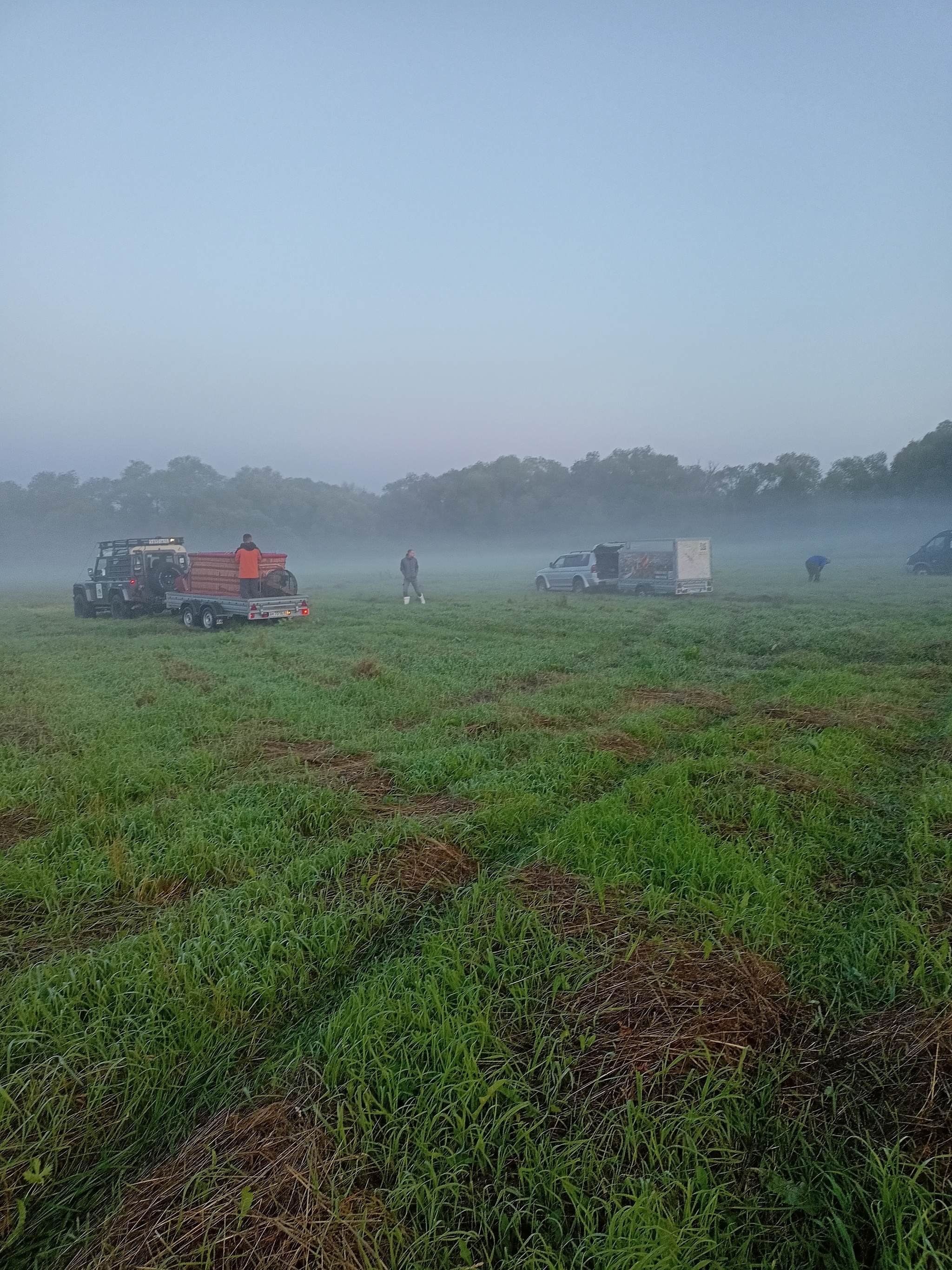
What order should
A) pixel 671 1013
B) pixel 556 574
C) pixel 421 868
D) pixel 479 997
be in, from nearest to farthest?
pixel 671 1013 < pixel 479 997 < pixel 421 868 < pixel 556 574

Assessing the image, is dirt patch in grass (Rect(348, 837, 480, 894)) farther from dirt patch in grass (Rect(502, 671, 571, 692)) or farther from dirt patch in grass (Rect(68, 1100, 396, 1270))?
dirt patch in grass (Rect(502, 671, 571, 692))

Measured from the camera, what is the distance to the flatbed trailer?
1828cm

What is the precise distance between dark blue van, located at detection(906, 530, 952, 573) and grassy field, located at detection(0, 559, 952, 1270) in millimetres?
28295

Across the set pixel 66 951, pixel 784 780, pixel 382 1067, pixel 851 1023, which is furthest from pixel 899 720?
pixel 66 951

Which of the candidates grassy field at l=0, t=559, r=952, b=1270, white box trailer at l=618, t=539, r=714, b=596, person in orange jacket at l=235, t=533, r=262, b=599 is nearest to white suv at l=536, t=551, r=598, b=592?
white box trailer at l=618, t=539, r=714, b=596

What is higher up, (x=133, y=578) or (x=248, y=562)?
(x=248, y=562)

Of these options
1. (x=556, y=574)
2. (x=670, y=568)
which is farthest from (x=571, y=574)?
(x=670, y=568)

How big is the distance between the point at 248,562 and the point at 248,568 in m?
0.16

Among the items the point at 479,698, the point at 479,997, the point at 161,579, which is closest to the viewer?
the point at 479,997

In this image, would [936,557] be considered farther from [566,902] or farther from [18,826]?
[18,826]

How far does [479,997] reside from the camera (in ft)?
11.1

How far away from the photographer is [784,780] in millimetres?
6039

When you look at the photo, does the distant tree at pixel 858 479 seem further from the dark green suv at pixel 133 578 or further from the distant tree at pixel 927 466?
the dark green suv at pixel 133 578

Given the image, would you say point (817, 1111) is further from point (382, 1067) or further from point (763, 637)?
point (763, 637)
